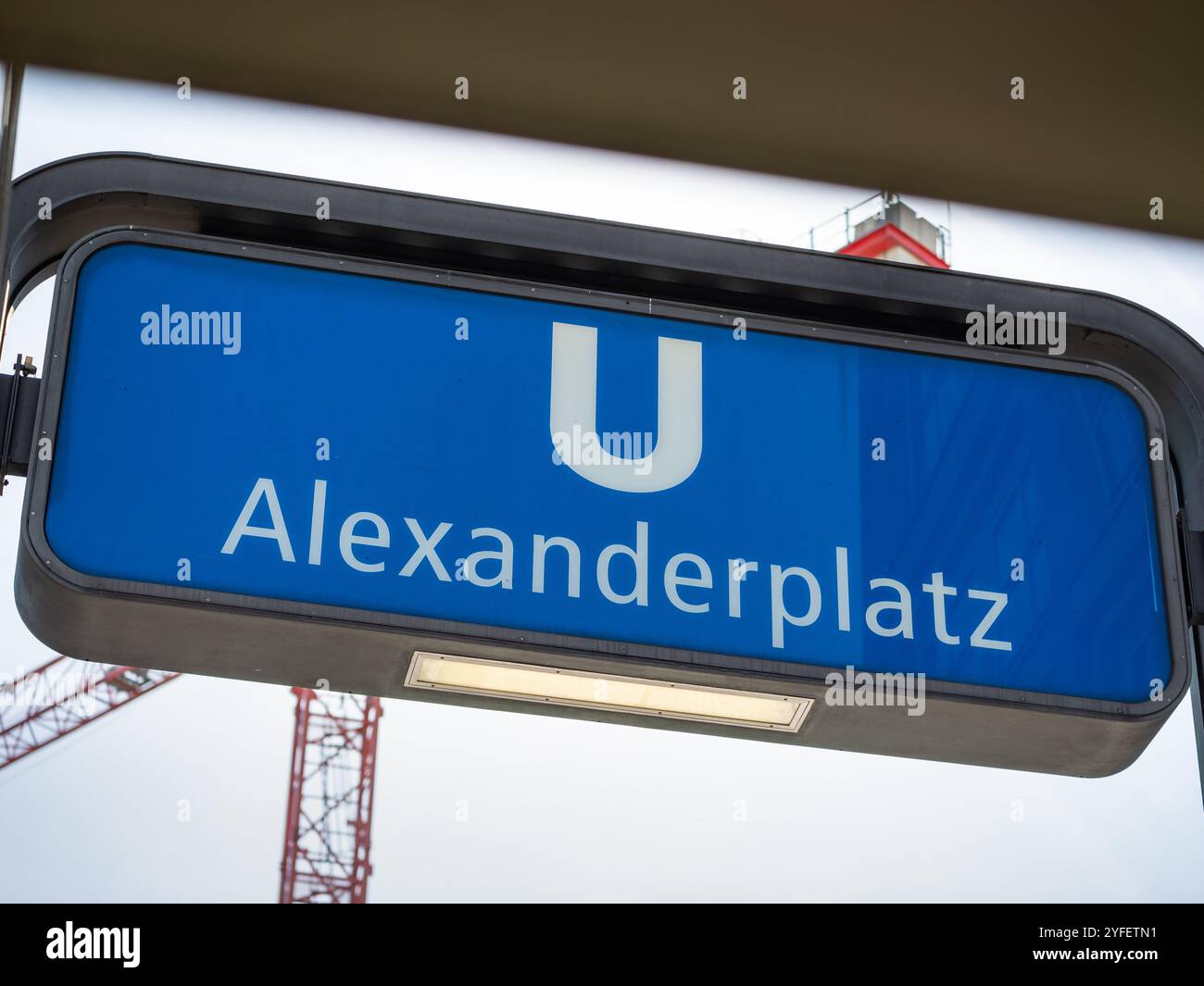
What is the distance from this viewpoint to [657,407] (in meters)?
1.81

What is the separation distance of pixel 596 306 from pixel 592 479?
25 cm

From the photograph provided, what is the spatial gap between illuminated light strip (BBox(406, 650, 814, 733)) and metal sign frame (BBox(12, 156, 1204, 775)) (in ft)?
0.05

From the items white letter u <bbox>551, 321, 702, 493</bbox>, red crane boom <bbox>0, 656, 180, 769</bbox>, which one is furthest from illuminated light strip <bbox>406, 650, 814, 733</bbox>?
red crane boom <bbox>0, 656, 180, 769</bbox>

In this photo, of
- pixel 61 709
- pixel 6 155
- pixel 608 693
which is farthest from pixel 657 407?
pixel 61 709

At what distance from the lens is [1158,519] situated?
1.90 m

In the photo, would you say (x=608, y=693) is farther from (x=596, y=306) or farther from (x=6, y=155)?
(x=6, y=155)

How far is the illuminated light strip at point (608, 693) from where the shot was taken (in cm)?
163

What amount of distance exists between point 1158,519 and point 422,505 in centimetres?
92

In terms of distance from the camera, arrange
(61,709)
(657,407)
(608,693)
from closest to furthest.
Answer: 1. (608,693)
2. (657,407)
3. (61,709)

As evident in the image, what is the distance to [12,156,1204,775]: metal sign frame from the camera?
1.58m

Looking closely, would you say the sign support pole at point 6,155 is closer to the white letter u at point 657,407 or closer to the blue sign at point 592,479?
the blue sign at point 592,479

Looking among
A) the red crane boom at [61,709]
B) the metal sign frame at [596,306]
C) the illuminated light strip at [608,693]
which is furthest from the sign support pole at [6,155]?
the red crane boom at [61,709]
